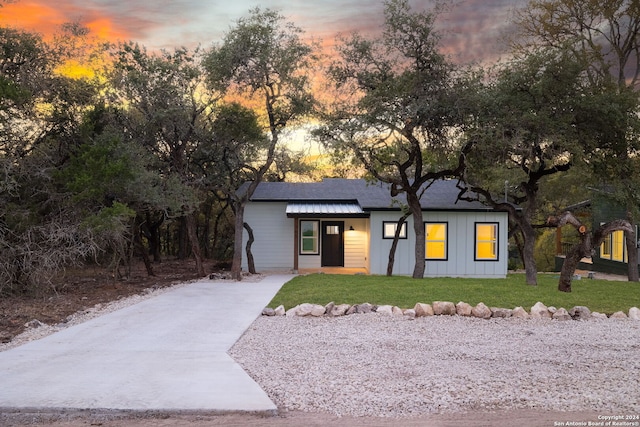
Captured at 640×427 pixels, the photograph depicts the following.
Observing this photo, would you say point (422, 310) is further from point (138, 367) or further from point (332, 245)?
point (332, 245)

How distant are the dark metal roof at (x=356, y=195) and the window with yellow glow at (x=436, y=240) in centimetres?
75

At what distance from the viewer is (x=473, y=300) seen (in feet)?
35.7

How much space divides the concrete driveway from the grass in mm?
1890

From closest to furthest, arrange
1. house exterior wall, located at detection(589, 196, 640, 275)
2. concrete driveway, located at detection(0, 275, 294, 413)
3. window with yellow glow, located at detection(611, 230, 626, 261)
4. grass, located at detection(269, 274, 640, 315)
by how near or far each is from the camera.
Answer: concrete driveway, located at detection(0, 275, 294, 413), grass, located at detection(269, 274, 640, 315), house exterior wall, located at detection(589, 196, 640, 275), window with yellow glow, located at detection(611, 230, 626, 261)

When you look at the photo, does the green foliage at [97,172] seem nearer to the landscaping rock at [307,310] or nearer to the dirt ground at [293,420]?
the landscaping rock at [307,310]

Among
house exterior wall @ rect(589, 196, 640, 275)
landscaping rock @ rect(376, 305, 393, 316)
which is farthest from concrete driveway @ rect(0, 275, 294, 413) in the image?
house exterior wall @ rect(589, 196, 640, 275)

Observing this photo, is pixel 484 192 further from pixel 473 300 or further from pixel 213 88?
pixel 213 88

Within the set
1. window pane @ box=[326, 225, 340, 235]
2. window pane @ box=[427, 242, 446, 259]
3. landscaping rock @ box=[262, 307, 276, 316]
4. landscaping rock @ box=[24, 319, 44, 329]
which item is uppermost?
window pane @ box=[326, 225, 340, 235]

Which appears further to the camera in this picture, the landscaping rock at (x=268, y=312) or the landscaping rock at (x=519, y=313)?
the landscaping rock at (x=268, y=312)

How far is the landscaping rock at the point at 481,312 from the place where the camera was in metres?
9.76

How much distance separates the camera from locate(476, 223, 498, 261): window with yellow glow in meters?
18.8

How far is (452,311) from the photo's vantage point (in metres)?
9.97

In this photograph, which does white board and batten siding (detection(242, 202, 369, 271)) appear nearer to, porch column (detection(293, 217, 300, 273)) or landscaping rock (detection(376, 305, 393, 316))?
porch column (detection(293, 217, 300, 273))

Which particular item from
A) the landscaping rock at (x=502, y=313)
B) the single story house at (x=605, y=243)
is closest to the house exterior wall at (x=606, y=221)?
the single story house at (x=605, y=243)
